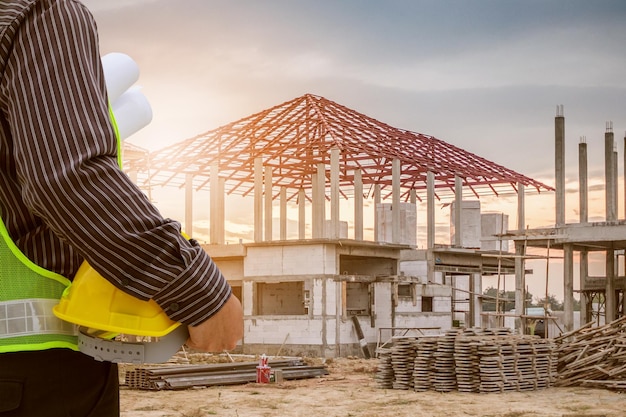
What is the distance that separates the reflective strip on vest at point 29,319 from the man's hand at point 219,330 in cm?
25

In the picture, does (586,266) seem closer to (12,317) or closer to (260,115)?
(260,115)

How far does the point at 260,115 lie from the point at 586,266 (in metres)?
15.5

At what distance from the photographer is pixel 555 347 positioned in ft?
58.7

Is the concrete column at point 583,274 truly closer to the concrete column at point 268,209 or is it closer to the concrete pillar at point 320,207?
the concrete pillar at point 320,207

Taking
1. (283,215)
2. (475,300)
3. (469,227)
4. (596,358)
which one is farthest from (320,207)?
(596,358)

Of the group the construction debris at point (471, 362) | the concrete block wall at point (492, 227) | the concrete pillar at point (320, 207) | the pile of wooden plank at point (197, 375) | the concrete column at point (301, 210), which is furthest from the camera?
the concrete column at point (301, 210)

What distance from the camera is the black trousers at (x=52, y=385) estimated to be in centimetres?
152

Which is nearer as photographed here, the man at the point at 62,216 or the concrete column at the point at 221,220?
the man at the point at 62,216

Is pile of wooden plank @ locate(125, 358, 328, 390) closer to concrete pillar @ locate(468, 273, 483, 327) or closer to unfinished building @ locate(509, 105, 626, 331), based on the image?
unfinished building @ locate(509, 105, 626, 331)

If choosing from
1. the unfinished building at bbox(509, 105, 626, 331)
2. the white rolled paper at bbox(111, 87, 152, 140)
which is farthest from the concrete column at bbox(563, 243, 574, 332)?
the white rolled paper at bbox(111, 87, 152, 140)

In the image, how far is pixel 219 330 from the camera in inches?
64.3

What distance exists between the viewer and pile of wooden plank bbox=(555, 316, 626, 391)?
17125mm

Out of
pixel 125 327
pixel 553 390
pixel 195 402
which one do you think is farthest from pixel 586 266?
pixel 125 327

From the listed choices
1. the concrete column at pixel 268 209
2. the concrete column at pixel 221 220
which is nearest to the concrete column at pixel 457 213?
the concrete column at pixel 268 209
